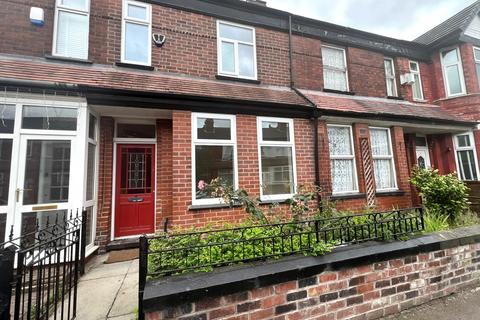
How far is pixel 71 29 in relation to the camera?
495 centimetres

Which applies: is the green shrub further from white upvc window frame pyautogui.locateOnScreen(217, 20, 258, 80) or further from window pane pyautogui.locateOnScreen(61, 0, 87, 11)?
window pane pyautogui.locateOnScreen(61, 0, 87, 11)

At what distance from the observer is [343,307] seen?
2520 millimetres

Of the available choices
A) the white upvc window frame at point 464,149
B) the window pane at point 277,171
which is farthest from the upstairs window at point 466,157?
the window pane at point 277,171

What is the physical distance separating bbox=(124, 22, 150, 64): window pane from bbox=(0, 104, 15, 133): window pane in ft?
7.94

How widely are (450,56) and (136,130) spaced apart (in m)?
11.5

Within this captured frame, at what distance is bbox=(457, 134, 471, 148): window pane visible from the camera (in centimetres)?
852

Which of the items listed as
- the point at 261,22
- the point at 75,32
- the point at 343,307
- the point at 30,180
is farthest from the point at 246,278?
the point at 261,22

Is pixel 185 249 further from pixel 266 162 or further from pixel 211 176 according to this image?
pixel 266 162

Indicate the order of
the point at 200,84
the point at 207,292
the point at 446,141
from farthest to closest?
the point at 446,141 < the point at 200,84 < the point at 207,292

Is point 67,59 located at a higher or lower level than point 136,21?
lower

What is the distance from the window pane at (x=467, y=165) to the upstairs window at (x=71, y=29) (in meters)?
12.1

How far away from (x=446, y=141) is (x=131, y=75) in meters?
10.7

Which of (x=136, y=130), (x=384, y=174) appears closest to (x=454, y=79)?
(x=384, y=174)

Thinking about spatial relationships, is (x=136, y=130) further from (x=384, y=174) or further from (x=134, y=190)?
(x=384, y=174)
